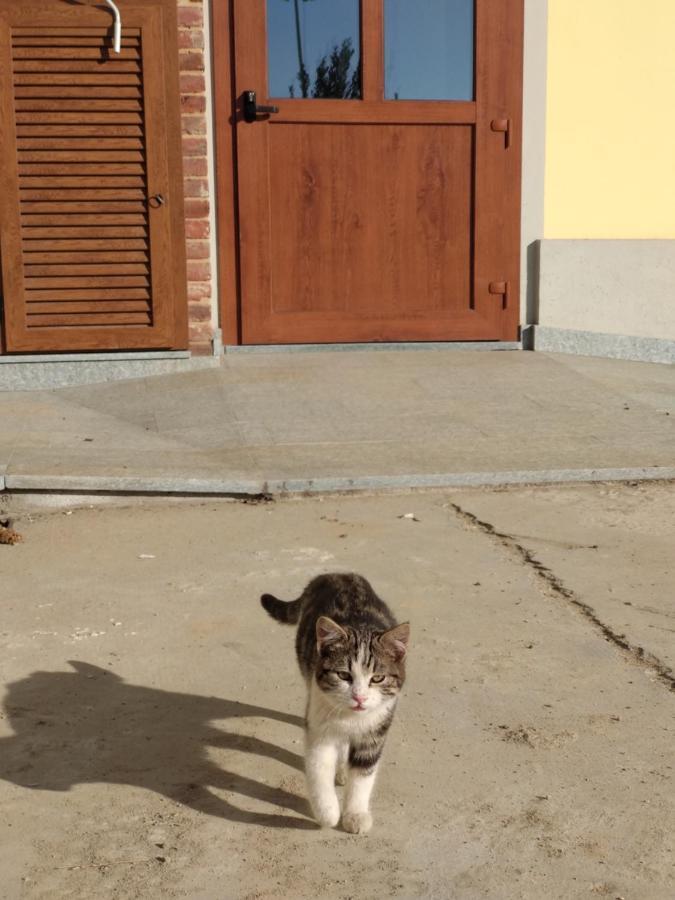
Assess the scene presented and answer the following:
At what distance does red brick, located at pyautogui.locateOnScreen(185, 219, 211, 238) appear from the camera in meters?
8.04

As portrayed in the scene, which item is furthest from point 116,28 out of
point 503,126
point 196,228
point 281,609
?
point 281,609

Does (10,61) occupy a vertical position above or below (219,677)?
above

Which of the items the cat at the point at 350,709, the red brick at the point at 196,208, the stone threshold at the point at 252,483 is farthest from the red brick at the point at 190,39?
the cat at the point at 350,709

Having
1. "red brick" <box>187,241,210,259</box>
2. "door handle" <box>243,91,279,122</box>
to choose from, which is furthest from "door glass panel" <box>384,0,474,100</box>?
"red brick" <box>187,241,210,259</box>

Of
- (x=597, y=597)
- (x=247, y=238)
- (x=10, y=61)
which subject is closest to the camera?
(x=597, y=597)

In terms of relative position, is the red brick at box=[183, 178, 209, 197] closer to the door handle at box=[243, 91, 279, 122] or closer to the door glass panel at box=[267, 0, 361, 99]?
the door handle at box=[243, 91, 279, 122]

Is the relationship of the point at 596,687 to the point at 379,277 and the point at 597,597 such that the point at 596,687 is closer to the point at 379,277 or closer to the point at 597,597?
the point at 597,597

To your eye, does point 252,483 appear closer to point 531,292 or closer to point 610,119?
point 531,292

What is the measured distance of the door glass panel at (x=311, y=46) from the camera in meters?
8.11

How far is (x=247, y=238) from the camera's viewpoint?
8.27m

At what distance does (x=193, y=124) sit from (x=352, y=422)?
8.18ft

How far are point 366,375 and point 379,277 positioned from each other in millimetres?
1048

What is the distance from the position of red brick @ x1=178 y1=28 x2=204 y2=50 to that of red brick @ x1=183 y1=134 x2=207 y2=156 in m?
0.56

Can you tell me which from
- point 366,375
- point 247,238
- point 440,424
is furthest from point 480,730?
point 247,238
